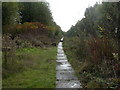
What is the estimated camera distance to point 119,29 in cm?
746

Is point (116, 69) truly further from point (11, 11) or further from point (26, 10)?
point (26, 10)

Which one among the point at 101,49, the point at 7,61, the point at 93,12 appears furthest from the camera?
the point at 93,12

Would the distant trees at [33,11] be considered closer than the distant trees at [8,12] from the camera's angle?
No

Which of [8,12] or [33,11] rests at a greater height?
[33,11]

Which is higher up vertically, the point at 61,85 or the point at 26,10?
the point at 26,10

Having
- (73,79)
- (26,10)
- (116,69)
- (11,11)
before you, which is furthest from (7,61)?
(26,10)

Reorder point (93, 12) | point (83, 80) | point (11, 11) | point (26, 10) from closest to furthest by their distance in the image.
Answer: point (83, 80) → point (93, 12) → point (11, 11) → point (26, 10)

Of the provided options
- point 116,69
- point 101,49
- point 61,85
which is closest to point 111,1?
point 101,49

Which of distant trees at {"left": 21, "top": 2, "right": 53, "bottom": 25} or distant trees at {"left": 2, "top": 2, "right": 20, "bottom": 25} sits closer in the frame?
distant trees at {"left": 2, "top": 2, "right": 20, "bottom": 25}

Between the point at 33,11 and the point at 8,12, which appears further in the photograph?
the point at 33,11

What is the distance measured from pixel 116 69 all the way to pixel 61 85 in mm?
1635

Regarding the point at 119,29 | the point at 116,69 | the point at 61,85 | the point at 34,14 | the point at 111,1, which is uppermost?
the point at 34,14

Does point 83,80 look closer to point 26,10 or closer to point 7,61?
point 7,61

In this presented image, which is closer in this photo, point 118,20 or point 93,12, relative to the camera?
point 118,20
